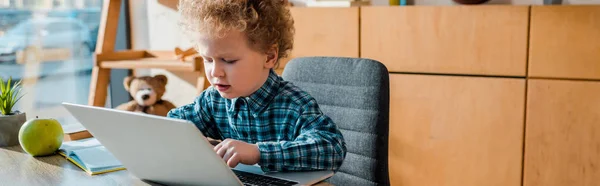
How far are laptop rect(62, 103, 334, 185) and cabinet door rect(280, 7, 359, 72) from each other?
4.78 feet

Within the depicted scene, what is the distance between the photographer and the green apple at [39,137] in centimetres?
137

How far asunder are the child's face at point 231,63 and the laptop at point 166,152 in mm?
168

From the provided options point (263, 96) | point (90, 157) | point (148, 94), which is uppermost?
point (263, 96)

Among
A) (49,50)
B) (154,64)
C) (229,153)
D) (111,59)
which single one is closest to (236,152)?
(229,153)

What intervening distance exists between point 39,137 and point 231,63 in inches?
18.6

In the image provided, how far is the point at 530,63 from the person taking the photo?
2.33 m

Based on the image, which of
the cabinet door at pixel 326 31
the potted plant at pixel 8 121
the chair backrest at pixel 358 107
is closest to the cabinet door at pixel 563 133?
the cabinet door at pixel 326 31

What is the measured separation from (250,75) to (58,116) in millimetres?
2075

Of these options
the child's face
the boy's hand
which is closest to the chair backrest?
the child's face

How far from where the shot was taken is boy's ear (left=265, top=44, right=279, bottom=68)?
1.36 meters

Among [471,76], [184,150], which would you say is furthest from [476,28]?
[184,150]

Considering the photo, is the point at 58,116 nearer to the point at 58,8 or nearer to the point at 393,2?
the point at 58,8

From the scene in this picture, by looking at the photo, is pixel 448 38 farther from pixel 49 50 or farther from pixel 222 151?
pixel 49 50

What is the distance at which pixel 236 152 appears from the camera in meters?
1.12
